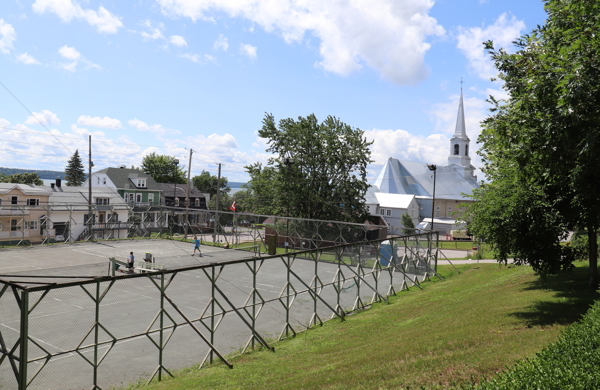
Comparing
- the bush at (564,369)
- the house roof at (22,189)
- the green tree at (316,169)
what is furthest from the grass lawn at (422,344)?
the house roof at (22,189)

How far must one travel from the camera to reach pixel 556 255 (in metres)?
16.9

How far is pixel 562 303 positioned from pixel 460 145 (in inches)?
4321

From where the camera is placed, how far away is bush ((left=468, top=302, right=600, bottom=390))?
576cm

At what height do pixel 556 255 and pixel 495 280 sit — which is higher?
pixel 556 255

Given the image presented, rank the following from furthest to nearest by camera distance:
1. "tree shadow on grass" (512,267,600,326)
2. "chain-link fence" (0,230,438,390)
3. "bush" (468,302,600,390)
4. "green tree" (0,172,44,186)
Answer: "green tree" (0,172,44,186), "tree shadow on grass" (512,267,600,326), "chain-link fence" (0,230,438,390), "bush" (468,302,600,390)

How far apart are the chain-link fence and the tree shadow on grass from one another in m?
8.28

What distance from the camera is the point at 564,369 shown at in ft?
20.4

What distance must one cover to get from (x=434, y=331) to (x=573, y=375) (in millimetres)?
8617

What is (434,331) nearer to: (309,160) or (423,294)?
(423,294)

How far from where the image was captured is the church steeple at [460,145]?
118562mm

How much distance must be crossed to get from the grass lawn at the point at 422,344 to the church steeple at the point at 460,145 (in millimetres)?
101295

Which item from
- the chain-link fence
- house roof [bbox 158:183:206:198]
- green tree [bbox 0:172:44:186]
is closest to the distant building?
house roof [bbox 158:183:206:198]

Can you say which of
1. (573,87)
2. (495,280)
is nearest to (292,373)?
(573,87)

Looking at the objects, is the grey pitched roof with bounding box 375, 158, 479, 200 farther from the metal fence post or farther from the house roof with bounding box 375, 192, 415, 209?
the metal fence post
